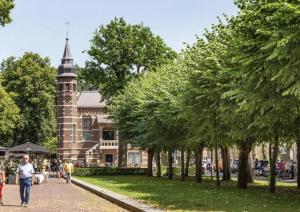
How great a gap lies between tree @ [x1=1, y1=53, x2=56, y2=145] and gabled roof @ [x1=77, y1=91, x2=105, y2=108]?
407 cm

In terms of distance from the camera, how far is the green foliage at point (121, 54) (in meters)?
56.7

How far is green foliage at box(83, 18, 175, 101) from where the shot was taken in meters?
56.7

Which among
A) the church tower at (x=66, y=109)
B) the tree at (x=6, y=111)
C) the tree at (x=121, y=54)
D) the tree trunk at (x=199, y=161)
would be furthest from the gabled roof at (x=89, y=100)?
the tree trunk at (x=199, y=161)

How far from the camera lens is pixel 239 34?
18.3 m

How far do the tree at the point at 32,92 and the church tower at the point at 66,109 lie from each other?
3351 millimetres

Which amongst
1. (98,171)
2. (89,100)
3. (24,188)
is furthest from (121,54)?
(24,188)

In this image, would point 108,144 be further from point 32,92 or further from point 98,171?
point 98,171

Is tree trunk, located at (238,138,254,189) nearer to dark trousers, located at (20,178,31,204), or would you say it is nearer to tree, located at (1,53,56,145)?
dark trousers, located at (20,178,31,204)

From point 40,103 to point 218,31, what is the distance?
56.7 metres

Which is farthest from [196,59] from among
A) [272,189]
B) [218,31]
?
[272,189]

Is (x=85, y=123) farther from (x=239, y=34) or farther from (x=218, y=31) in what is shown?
(x=239, y=34)

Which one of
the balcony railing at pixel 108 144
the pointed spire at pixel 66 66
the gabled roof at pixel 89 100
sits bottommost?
the balcony railing at pixel 108 144

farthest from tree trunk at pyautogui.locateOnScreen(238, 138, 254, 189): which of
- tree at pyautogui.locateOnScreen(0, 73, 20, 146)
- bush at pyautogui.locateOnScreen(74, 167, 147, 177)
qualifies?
tree at pyautogui.locateOnScreen(0, 73, 20, 146)

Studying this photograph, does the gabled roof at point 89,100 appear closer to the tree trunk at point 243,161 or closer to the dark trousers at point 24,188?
the tree trunk at point 243,161
